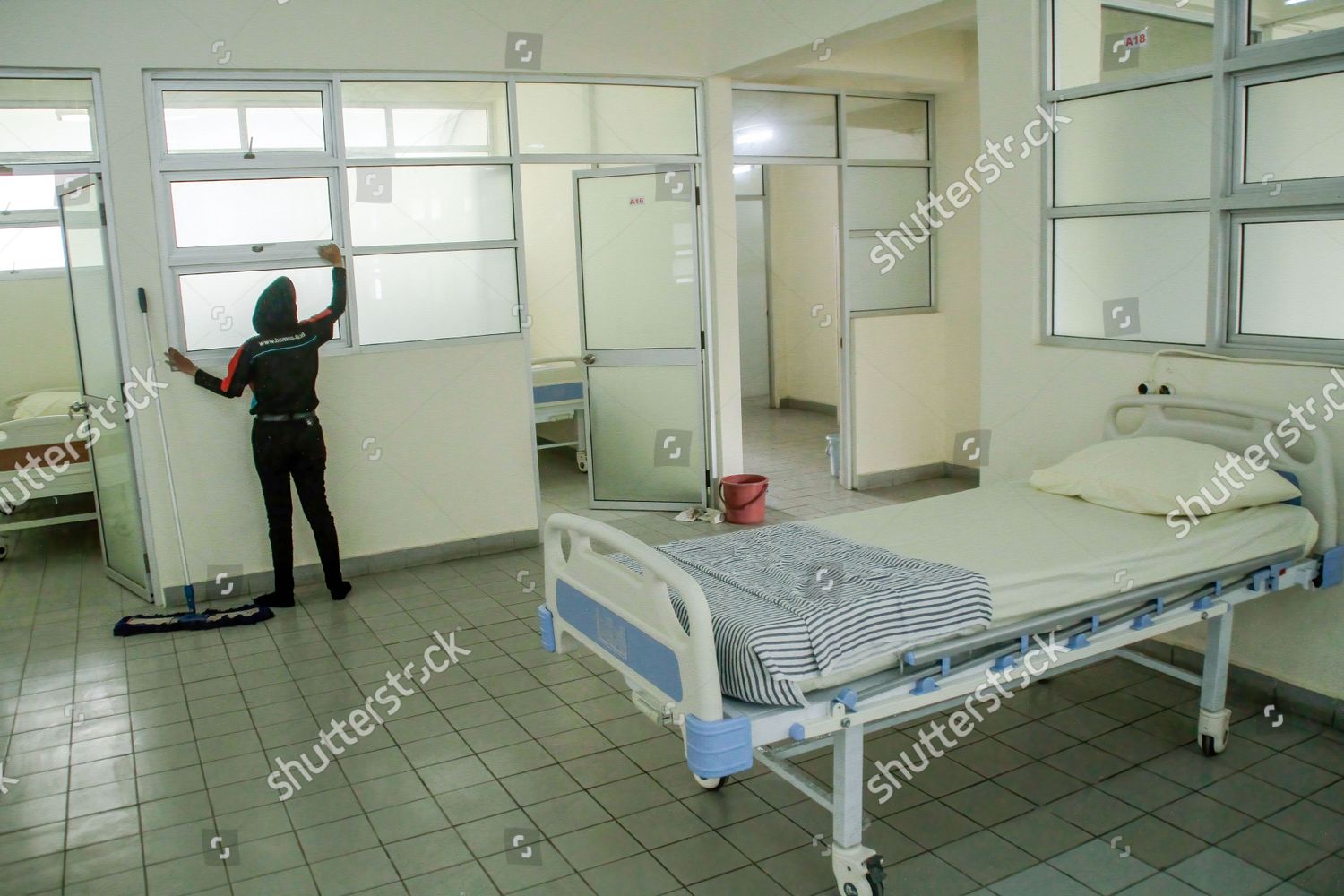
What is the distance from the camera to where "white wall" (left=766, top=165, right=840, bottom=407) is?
9.88 m

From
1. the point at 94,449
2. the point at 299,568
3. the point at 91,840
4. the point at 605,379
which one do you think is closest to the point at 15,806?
the point at 91,840

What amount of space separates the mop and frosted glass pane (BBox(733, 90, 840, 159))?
139 inches

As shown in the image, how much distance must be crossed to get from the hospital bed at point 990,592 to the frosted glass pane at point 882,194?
A: 10.9ft

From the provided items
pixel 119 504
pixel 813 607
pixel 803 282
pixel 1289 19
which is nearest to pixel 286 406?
pixel 119 504

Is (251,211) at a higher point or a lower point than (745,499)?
higher

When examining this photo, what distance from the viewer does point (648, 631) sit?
2.55 m

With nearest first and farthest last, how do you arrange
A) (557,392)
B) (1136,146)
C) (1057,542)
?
(1057,542) → (1136,146) → (557,392)

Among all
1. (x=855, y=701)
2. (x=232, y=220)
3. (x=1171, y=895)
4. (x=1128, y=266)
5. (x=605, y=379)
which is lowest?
(x=1171, y=895)

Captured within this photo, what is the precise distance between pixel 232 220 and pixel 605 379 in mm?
2422

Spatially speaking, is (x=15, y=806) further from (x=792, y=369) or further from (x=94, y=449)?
(x=792, y=369)

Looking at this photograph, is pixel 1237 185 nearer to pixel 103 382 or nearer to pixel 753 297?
pixel 103 382

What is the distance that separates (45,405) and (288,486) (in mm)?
2706

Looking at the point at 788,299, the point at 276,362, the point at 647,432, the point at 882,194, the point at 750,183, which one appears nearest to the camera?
the point at 276,362

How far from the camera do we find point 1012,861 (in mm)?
2850
